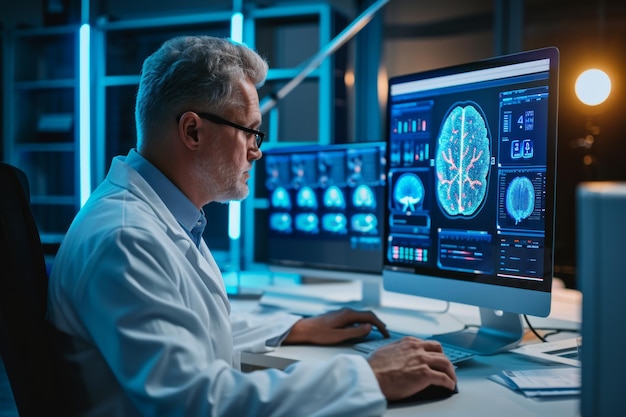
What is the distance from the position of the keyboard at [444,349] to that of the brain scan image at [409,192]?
32cm

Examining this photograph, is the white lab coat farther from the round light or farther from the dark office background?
the dark office background

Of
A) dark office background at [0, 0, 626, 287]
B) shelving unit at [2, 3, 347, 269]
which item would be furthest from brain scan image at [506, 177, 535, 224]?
dark office background at [0, 0, 626, 287]

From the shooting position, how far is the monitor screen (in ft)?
6.17

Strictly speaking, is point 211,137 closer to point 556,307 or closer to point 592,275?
point 592,275

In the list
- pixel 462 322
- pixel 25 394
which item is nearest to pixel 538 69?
pixel 462 322

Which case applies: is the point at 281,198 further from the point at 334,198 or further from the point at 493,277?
the point at 493,277

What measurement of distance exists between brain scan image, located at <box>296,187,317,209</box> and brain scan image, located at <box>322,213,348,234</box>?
6 centimetres

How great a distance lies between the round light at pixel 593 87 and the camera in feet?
7.76

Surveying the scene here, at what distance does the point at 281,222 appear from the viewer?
2.10m

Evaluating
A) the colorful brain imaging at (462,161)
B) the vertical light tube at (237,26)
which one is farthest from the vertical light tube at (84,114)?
the colorful brain imaging at (462,161)

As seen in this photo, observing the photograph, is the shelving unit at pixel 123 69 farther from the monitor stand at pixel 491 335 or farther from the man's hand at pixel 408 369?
the man's hand at pixel 408 369

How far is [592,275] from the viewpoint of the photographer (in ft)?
2.24

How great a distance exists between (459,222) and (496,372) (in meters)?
0.34

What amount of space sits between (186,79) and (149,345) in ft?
1.74
